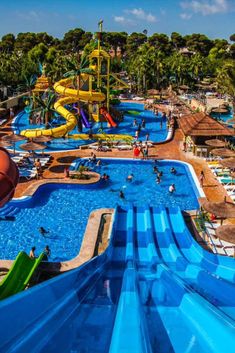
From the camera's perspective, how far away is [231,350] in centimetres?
574

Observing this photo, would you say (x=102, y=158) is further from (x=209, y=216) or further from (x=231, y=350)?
(x=231, y=350)

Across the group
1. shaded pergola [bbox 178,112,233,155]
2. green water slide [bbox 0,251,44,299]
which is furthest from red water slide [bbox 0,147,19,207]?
shaded pergola [bbox 178,112,233,155]

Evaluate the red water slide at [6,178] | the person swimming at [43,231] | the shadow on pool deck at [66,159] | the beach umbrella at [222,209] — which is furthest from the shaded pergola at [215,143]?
the red water slide at [6,178]

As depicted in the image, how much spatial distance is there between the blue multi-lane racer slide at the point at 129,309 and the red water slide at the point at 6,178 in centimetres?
228

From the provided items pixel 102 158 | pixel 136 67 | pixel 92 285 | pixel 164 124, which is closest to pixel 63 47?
pixel 136 67

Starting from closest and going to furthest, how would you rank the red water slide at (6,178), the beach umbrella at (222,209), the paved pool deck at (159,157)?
the red water slide at (6,178)
the beach umbrella at (222,209)
the paved pool deck at (159,157)

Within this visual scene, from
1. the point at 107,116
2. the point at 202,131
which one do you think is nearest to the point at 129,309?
the point at 202,131

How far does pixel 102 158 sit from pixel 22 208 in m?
7.65

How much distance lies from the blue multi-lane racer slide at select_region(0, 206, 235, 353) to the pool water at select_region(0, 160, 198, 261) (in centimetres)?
315

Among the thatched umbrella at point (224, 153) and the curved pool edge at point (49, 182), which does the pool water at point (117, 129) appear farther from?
the thatched umbrella at point (224, 153)

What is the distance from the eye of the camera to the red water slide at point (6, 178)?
5665mm

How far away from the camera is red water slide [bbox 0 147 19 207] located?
5.66 metres

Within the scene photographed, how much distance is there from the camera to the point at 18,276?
10.5 meters

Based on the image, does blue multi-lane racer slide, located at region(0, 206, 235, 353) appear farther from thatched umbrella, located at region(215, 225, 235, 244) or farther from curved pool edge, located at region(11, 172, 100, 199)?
curved pool edge, located at region(11, 172, 100, 199)
